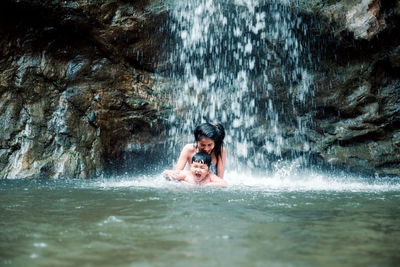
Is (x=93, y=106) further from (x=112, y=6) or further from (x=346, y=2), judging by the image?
(x=346, y=2)

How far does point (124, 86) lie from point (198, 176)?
11.4 feet

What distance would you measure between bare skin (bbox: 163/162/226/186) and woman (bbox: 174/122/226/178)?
441mm

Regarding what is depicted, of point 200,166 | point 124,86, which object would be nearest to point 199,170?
point 200,166

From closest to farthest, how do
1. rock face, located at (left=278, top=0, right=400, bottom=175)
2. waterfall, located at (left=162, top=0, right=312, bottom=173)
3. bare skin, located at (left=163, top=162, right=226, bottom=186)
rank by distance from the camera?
bare skin, located at (left=163, top=162, right=226, bottom=186), rock face, located at (left=278, top=0, right=400, bottom=175), waterfall, located at (left=162, top=0, right=312, bottom=173)

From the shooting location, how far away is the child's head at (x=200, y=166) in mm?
5141

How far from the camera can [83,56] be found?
766 cm

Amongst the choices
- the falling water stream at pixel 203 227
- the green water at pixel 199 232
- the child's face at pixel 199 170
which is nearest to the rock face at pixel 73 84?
the falling water stream at pixel 203 227

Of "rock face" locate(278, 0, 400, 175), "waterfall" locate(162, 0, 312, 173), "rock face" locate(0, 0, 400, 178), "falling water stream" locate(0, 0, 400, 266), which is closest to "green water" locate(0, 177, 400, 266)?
"falling water stream" locate(0, 0, 400, 266)

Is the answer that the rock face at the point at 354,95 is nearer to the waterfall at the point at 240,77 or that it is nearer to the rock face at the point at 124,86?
the rock face at the point at 124,86

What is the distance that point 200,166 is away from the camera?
5.14 metres

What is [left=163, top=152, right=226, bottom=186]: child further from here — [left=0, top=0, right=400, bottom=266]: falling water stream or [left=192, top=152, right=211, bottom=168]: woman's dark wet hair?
[left=0, top=0, right=400, bottom=266]: falling water stream

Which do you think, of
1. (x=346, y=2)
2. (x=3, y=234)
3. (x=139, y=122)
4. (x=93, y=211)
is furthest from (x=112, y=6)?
(x=3, y=234)

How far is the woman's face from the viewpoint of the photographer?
5609 millimetres

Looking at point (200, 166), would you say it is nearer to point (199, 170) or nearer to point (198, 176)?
point (199, 170)
